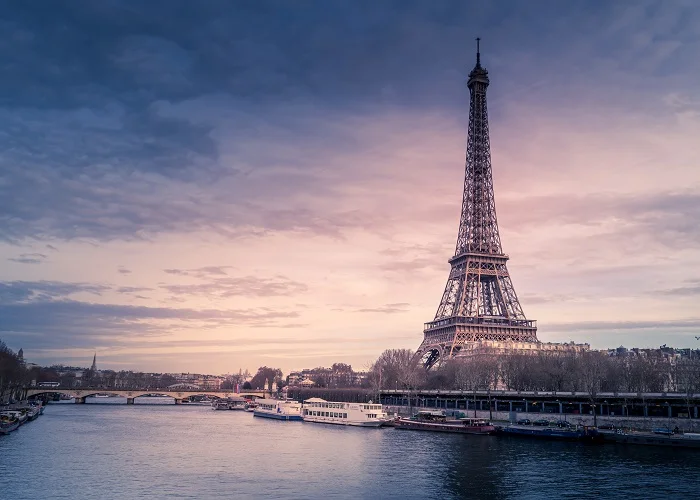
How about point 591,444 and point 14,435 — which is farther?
point 14,435

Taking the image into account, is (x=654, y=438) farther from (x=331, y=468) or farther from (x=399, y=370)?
(x=399, y=370)

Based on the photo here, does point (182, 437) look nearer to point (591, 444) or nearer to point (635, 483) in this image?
point (591, 444)

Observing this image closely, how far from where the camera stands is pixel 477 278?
142 meters

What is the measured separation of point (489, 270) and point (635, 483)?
3953 inches

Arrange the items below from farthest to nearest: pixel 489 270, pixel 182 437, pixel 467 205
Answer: pixel 467 205, pixel 489 270, pixel 182 437

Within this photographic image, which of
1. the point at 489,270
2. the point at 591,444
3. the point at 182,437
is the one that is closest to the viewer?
the point at 591,444

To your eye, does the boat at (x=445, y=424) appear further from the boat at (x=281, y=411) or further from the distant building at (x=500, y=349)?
the distant building at (x=500, y=349)

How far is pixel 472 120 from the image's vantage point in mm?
155125

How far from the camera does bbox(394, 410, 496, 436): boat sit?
268 feet

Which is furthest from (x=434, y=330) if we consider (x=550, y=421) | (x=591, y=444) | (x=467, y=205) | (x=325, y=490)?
(x=325, y=490)

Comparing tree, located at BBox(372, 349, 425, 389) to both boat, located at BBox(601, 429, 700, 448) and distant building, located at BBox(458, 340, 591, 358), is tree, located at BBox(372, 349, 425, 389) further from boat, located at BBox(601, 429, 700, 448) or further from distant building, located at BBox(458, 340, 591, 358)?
boat, located at BBox(601, 429, 700, 448)

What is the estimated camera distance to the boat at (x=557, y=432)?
69.7 metres

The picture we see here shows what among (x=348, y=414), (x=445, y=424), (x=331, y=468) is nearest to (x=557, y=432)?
(x=445, y=424)

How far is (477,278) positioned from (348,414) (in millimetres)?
53969
